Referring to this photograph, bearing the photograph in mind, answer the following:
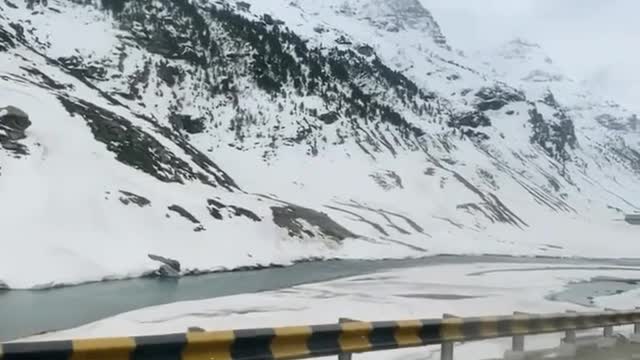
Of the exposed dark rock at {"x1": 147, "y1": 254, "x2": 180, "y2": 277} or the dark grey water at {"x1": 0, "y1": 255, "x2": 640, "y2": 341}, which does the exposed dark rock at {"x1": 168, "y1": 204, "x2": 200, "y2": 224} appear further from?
the exposed dark rock at {"x1": 147, "y1": 254, "x2": 180, "y2": 277}

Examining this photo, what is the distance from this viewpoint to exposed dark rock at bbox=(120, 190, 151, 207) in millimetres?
53469

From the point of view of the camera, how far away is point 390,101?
180500 mm

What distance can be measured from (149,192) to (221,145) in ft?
161

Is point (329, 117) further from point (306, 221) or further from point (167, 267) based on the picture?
point (167, 267)

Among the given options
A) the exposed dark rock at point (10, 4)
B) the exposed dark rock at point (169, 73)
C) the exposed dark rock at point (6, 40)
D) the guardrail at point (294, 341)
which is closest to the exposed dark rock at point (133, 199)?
the exposed dark rock at point (6, 40)

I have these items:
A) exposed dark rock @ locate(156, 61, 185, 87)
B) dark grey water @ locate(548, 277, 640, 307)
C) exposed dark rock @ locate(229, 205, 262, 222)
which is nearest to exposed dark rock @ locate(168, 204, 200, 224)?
exposed dark rock @ locate(229, 205, 262, 222)

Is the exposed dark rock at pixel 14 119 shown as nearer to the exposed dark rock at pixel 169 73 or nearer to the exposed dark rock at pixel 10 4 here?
the exposed dark rock at pixel 10 4

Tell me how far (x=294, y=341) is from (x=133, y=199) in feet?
160

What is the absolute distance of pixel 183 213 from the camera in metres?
56.5

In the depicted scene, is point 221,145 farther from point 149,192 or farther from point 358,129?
point 149,192

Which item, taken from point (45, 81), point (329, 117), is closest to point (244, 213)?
point (45, 81)

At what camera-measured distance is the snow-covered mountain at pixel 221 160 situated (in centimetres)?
4891

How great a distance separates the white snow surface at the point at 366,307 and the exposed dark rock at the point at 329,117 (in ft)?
299

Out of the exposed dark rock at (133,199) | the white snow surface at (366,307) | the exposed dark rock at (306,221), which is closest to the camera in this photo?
the white snow surface at (366,307)
